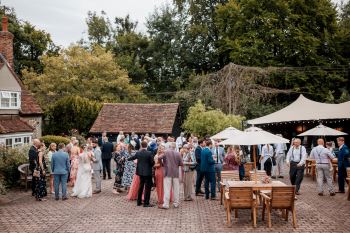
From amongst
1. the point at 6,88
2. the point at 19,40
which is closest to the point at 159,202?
the point at 6,88

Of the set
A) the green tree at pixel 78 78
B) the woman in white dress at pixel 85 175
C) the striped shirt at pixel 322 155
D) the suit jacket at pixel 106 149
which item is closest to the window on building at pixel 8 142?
the suit jacket at pixel 106 149

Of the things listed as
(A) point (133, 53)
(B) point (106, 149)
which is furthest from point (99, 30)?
(B) point (106, 149)

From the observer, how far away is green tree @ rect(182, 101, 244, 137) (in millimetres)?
26830

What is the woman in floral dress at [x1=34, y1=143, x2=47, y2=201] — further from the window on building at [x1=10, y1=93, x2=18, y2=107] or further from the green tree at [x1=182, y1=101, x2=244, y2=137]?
the green tree at [x1=182, y1=101, x2=244, y2=137]

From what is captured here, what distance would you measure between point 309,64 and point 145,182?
30.1 metres

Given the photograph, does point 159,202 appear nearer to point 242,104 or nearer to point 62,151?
point 62,151

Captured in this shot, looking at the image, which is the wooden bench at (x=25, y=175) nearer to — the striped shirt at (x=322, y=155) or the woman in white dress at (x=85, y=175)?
the woman in white dress at (x=85, y=175)

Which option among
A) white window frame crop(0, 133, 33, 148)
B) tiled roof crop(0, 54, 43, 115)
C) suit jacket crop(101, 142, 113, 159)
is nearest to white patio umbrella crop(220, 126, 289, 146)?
suit jacket crop(101, 142, 113, 159)

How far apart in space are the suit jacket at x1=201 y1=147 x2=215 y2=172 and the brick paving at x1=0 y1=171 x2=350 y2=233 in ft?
3.56

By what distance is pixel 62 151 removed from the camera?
14.4m

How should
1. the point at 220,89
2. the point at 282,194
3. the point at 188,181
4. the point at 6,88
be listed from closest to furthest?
1. the point at 282,194
2. the point at 188,181
3. the point at 6,88
4. the point at 220,89

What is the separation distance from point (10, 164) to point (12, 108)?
10.7 m

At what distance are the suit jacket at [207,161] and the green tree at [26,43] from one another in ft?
130

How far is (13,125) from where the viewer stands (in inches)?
1007
